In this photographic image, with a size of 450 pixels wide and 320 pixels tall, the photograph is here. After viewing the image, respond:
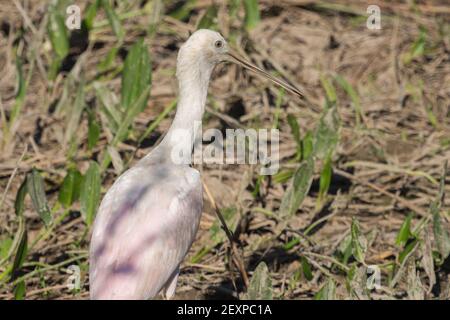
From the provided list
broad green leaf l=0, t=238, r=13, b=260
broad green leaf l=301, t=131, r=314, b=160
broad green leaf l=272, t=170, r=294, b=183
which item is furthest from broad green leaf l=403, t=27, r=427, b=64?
broad green leaf l=0, t=238, r=13, b=260

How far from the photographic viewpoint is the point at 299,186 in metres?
5.88

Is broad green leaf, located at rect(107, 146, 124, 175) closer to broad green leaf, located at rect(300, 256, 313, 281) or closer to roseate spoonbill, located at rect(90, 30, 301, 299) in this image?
roseate spoonbill, located at rect(90, 30, 301, 299)

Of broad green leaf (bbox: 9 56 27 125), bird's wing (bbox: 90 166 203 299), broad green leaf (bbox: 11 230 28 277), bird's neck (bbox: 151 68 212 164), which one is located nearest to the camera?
bird's wing (bbox: 90 166 203 299)

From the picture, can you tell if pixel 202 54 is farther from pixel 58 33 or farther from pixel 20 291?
pixel 58 33

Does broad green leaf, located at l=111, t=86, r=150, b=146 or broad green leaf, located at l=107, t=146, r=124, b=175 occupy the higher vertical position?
broad green leaf, located at l=111, t=86, r=150, b=146

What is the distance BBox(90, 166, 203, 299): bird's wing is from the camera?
4.75 meters

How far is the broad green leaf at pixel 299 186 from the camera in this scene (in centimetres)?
586

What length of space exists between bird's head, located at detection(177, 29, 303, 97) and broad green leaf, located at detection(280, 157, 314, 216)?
0.72 m

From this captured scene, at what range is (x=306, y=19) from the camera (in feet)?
29.2

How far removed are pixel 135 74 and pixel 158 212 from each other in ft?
5.87

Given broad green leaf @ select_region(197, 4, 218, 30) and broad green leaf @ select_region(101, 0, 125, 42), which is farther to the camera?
broad green leaf @ select_region(101, 0, 125, 42)

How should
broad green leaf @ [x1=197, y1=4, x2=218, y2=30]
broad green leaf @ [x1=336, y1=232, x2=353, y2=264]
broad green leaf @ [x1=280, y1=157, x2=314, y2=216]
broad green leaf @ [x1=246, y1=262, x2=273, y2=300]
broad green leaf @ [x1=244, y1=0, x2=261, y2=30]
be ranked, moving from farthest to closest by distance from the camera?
broad green leaf @ [x1=244, y1=0, x2=261, y2=30]
broad green leaf @ [x1=197, y1=4, x2=218, y2=30]
broad green leaf @ [x1=280, y1=157, x2=314, y2=216]
broad green leaf @ [x1=336, y1=232, x2=353, y2=264]
broad green leaf @ [x1=246, y1=262, x2=273, y2=300]

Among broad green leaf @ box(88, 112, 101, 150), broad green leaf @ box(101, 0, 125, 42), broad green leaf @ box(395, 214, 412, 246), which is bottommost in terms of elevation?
broad green leaf @ box(395, 214, 412, 246)
